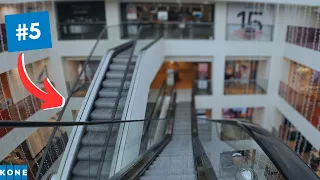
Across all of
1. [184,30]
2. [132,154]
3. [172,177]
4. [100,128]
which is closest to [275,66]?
[184,30]

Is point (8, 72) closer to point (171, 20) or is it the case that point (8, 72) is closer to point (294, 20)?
point (171, 20)

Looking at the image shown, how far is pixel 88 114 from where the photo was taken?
427 centimetres

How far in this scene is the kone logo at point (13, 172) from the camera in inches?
87.5

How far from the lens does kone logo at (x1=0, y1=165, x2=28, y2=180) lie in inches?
87.5

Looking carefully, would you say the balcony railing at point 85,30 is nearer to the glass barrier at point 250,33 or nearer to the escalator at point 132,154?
the escalator at point 132,154

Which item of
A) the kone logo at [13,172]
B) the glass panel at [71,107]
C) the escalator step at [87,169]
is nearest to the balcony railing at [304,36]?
the glass panel at [71,107]

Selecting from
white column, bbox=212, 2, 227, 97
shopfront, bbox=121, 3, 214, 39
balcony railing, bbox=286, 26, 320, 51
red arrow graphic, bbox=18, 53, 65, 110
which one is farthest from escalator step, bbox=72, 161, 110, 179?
white column, bbox=212, 2, 227, 97

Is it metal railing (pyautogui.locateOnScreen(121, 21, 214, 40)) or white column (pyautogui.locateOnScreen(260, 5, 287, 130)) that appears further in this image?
white column (pyautogui.locateOnScreen(260, 5, 287, 130))

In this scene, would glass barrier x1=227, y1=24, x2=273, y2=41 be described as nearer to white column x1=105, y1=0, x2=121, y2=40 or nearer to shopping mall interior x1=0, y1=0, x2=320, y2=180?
shopping mall interior x1=0, y1=0, x2=320, y2=180

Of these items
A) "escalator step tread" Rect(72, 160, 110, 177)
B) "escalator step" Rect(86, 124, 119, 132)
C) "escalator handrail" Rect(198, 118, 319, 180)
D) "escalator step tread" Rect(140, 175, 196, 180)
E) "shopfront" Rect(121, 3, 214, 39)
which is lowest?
"escalator step tread" Rect(140, 175, 196, 180)

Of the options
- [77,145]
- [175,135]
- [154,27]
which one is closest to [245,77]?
[154,27]

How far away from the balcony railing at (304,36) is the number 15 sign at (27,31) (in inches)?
309

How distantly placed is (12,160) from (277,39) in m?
10.3

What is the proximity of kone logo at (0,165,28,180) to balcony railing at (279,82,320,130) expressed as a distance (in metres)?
7.91
